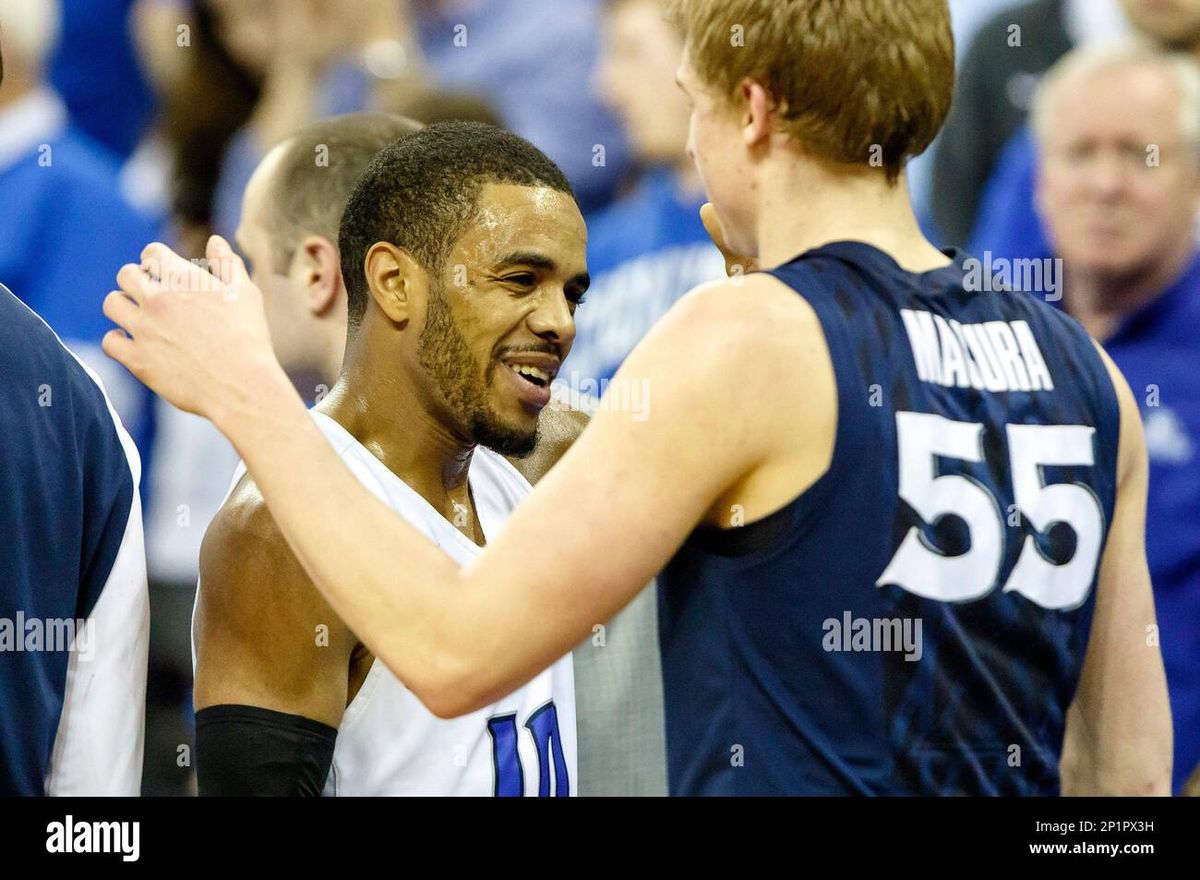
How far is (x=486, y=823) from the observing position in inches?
78.1

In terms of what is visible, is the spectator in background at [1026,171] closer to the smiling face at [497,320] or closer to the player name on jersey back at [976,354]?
the smiling face at [497,320]

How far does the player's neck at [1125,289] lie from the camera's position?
169 inches

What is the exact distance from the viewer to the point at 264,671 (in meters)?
1.98

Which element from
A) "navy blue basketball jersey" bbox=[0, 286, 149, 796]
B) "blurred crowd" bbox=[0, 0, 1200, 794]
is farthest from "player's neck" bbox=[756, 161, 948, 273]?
"blurred crowd" bbox=[0, 0, 1200, 794]


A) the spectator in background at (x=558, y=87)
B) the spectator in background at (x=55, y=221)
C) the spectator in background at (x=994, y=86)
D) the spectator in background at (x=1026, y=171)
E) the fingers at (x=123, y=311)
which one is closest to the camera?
the fingers at (x=123, y=311)

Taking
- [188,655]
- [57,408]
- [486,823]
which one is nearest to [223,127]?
[188,655]

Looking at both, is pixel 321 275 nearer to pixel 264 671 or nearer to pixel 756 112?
pixel 264 671

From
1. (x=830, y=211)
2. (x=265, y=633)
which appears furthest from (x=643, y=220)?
(x=830, y=211)

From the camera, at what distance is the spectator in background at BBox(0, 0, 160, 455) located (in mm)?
4621

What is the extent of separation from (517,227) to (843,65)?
734 mm

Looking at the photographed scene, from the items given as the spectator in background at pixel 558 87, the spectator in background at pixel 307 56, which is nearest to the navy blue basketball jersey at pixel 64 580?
the spectator in background at pixel 307 56

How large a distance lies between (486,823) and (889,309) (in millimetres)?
826

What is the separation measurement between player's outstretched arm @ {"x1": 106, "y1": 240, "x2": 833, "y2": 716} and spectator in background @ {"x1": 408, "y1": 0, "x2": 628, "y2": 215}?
3.63 m

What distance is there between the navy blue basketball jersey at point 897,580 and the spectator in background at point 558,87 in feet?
11.7
